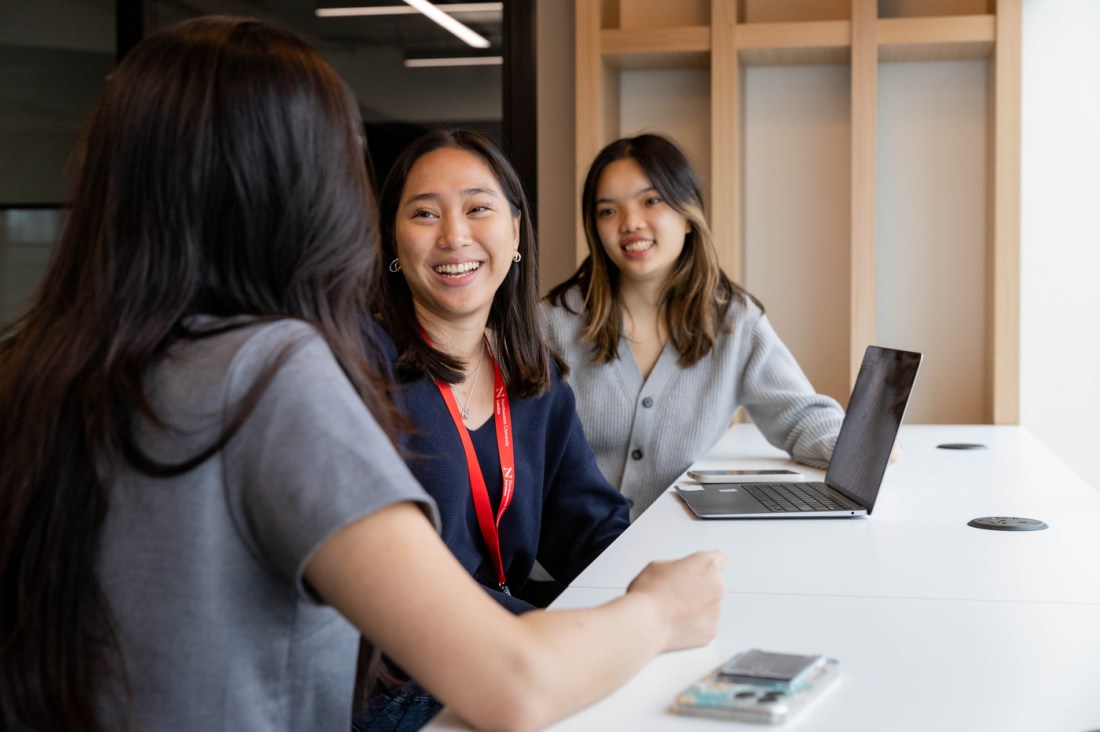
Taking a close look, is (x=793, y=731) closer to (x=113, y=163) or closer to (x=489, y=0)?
(x=113, y=163)

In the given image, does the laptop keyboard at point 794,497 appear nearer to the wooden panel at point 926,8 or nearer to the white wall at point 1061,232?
the white wall at point 1061,232

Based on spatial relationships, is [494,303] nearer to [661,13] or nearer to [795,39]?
[795,39]

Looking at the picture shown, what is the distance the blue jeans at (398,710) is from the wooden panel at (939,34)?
2.80m

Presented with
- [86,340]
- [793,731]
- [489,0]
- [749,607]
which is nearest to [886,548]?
[749,607]

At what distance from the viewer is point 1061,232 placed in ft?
12.6

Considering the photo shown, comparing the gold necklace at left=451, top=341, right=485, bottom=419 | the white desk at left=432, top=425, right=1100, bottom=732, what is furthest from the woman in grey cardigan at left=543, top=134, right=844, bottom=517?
the gold necklace at left=451, top=341, right=485, bottom=419

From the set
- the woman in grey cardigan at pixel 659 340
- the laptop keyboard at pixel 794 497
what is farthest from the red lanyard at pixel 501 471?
the woman in grey cardigan at pixel 659 340

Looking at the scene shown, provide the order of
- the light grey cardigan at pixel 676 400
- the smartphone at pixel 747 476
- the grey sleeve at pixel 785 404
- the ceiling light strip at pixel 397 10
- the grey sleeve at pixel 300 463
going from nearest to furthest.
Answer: the grey sleeve at pixel 300 463 → the smartphone at pixel 747 476 → the grey sleeve at pixel 785 404 → the light grey cardigan at pixel 676 400 → the ceiling light strip at pixel 397 10

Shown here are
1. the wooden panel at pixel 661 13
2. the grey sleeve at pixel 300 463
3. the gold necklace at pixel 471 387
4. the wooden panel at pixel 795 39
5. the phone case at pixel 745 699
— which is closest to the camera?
the grey sleeve at pixel 300 463

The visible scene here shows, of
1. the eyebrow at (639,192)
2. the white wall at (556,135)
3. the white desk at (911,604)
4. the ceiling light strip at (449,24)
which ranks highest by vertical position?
the ceiling light strip at (449,24)

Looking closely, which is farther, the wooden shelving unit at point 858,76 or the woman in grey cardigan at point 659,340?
the wooden shelving unit at point 858,76

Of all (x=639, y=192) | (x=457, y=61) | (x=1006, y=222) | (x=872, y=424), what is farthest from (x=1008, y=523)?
(x=457, y=61)

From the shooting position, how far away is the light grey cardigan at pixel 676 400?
8.78 feet

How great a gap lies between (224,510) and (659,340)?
199 centimetres
